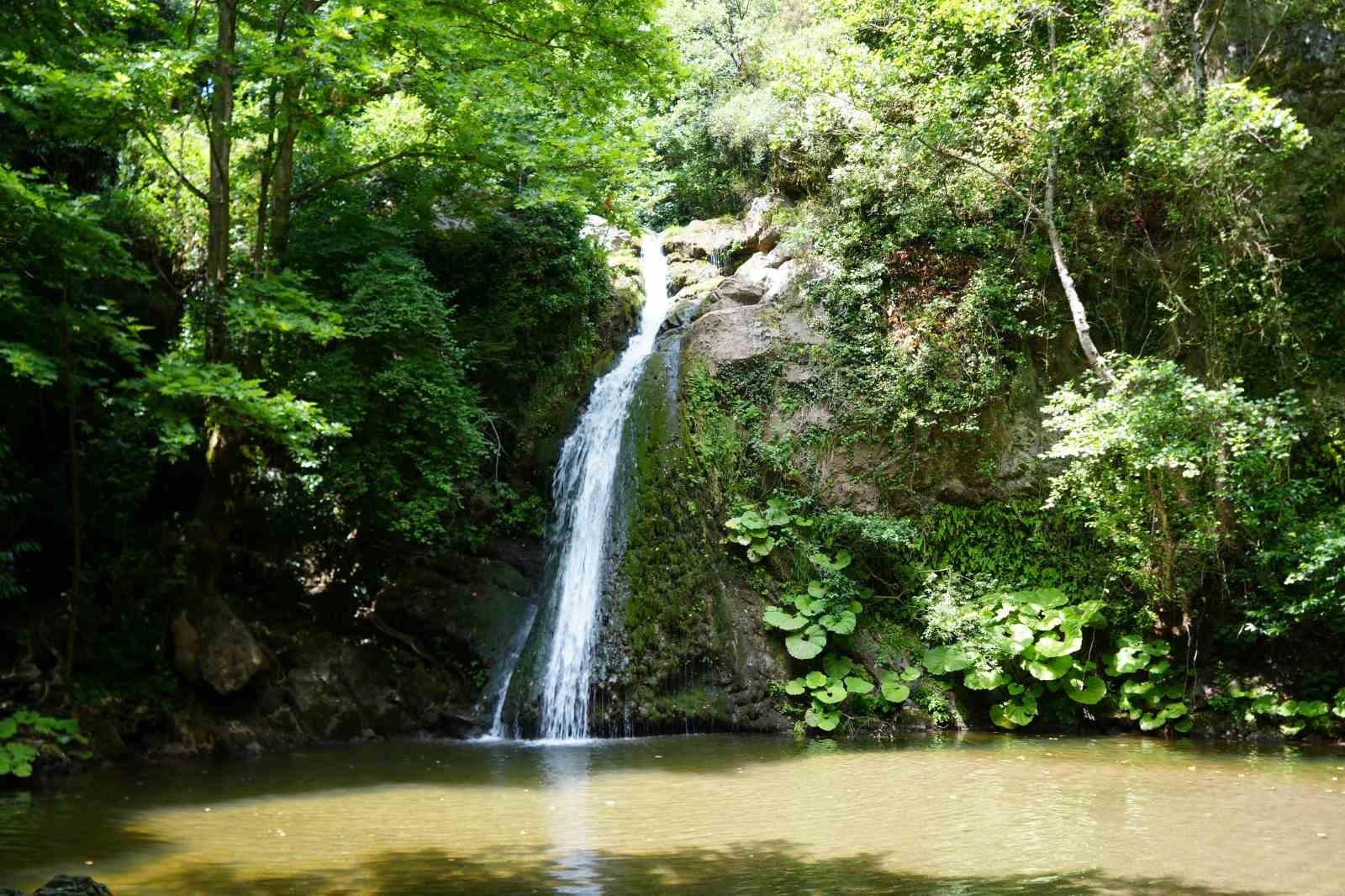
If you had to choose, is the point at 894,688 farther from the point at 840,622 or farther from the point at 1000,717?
the point at 1000,717

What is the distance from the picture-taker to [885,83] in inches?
474

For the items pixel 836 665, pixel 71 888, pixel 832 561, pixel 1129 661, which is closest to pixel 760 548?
pixel 832 561

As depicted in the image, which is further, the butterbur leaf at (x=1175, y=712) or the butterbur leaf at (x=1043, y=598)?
the butterbur leaf at (x=1043, y=598)

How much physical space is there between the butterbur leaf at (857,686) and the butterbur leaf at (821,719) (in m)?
0.31

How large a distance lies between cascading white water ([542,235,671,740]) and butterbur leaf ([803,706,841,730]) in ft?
7.70

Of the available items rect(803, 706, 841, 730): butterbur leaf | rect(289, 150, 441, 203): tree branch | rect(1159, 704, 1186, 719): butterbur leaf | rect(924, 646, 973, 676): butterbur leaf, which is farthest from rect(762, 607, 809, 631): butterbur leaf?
rect(289, 150, 441, 203): tree branch

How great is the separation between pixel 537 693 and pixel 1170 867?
6.47m

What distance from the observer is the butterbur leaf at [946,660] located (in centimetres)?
1009

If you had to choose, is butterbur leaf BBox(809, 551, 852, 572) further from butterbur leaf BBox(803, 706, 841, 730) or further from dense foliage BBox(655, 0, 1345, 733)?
butterbur leaf BBox(803, 706, 841, 730)

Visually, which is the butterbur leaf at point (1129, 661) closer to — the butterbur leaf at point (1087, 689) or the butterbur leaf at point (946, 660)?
the butterbur leaf at point (1087, 689)

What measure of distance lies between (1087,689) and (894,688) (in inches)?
78.8

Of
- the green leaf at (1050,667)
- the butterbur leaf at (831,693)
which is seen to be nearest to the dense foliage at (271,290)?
the butterbur leaf at (831,693)

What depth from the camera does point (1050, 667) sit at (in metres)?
9.88

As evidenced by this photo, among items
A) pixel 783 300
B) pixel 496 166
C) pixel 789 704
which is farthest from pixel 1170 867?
pixel 783 300
